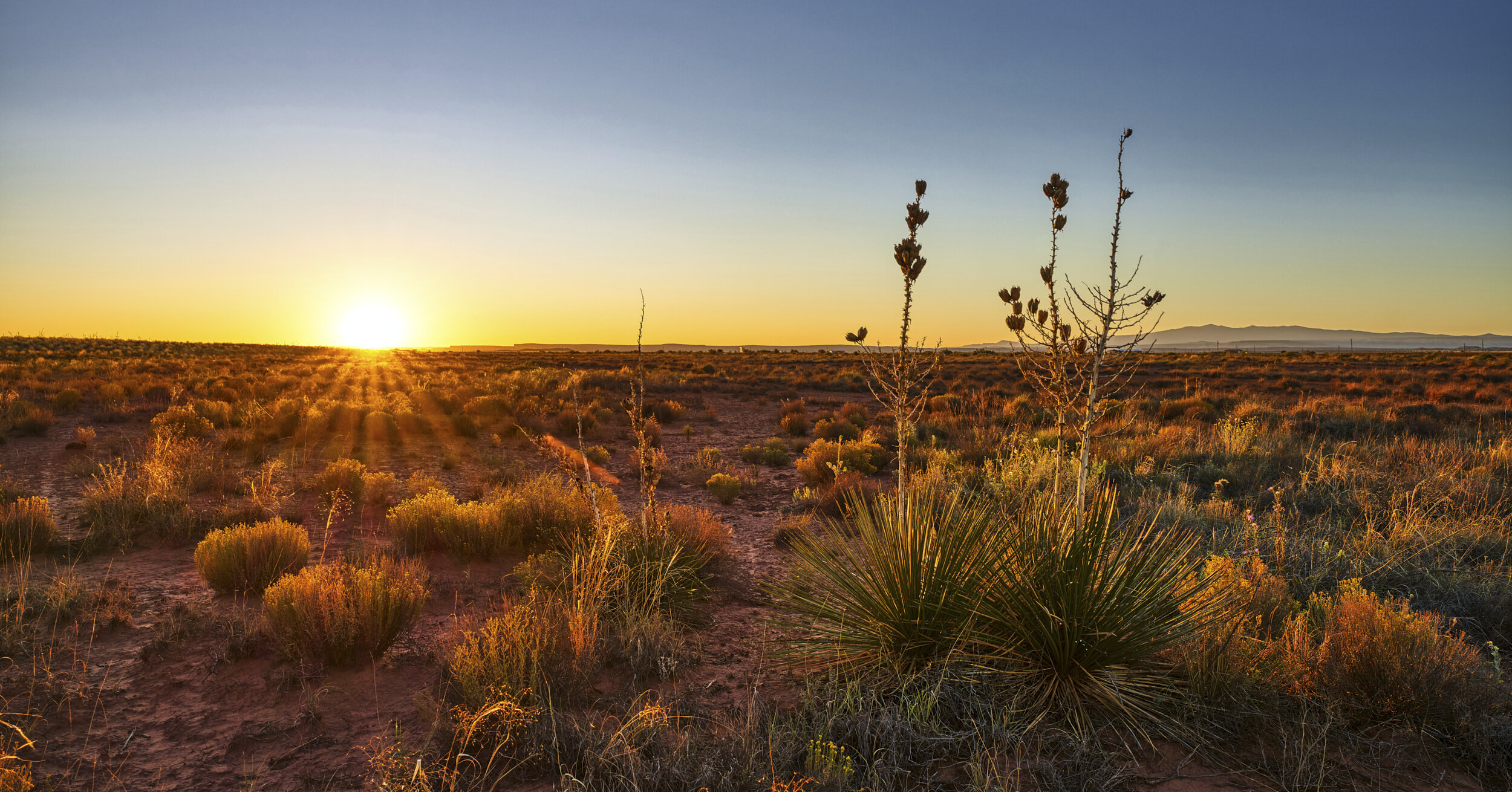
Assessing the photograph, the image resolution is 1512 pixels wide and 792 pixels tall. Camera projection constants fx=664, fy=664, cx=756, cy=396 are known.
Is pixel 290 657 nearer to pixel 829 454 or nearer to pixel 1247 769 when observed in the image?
pixel 1247 769

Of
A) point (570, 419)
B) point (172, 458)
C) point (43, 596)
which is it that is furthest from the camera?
point (570, 419)

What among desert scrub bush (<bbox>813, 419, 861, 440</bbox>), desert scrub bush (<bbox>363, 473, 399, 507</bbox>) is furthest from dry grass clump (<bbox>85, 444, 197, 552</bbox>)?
desert scrub bush (<bbox>813, 419, 861, 440</bbox>)

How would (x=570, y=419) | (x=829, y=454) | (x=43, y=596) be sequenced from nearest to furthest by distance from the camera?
A: (x=43, y=596), (x=829, y=454), (x=570, y=419)

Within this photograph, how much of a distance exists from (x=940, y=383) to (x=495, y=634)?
27.9 meters

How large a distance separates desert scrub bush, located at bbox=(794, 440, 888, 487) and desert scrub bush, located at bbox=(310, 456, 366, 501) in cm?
612

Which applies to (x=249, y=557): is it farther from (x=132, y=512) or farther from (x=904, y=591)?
(x=904, y=591)

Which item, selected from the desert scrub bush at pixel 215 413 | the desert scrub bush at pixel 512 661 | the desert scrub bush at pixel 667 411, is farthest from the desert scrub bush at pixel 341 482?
the desert scrub bush at pixel 667 411

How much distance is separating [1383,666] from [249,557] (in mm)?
7319

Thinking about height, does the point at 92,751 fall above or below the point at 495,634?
below

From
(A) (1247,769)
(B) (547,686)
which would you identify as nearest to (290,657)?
(B) (547,686)

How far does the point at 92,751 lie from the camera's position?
124 inches

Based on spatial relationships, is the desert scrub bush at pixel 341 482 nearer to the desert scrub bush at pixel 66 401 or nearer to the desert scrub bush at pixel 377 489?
the desert scrub bush at pixel 377 489

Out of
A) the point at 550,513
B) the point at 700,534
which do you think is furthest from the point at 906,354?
the point at 550,513

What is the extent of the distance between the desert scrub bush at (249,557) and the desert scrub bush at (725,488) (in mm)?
4893
